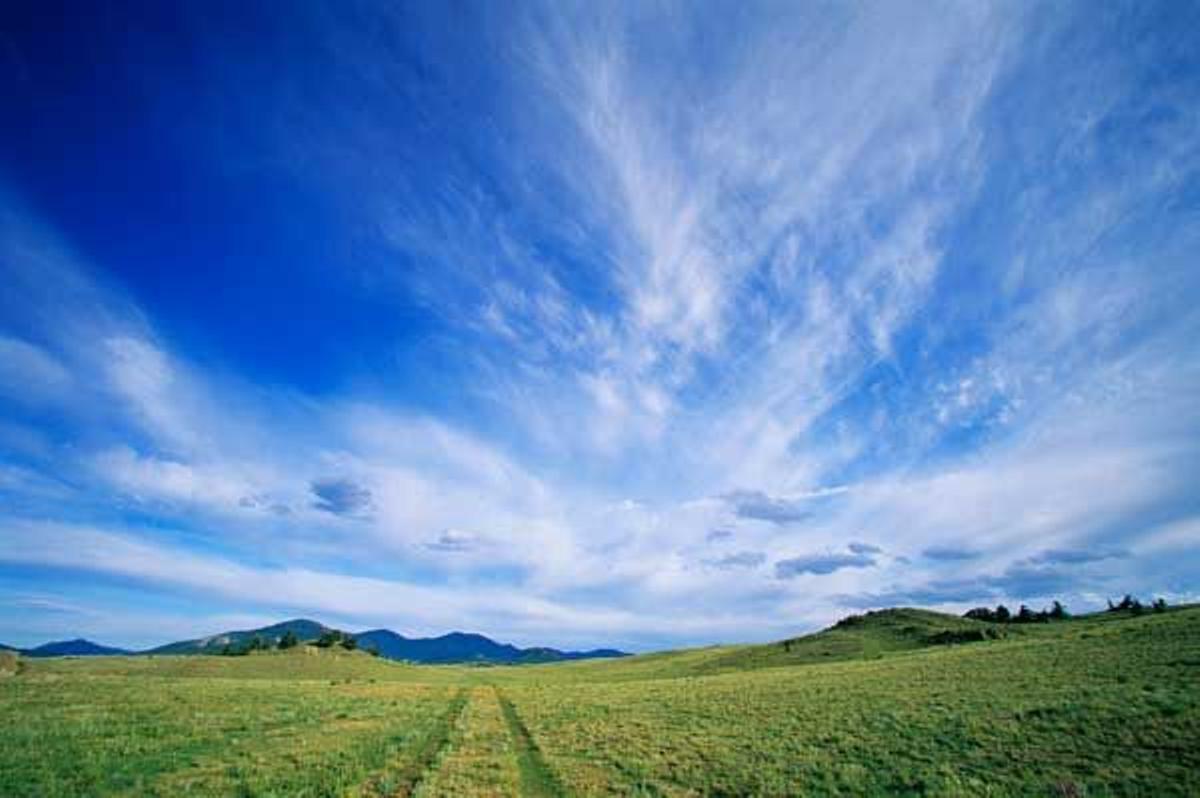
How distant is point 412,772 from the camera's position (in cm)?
1827

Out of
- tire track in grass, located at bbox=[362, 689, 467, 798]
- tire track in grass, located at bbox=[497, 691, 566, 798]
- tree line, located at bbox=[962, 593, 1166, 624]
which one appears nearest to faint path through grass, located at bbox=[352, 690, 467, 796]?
tire track in grass, located at bbox=[362, 689, 467, 798]

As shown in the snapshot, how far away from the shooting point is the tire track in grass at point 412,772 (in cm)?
1590

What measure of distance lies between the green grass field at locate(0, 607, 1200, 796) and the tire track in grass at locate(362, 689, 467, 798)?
12 centimetres

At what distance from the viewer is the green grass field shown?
54.1ft

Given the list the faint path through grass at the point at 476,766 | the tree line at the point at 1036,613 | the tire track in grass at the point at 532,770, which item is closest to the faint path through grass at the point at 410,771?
the faint path through grass at the point at 476,766

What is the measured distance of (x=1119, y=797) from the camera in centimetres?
1399

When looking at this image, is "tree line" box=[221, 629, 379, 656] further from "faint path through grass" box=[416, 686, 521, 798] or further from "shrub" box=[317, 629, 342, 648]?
"faint path through grass" box=[416, 686, 521, 798]

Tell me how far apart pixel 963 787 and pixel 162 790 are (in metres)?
21.6

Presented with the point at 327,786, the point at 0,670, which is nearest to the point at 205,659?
the point at 0,670

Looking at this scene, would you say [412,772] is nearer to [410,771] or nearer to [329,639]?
[410,771]

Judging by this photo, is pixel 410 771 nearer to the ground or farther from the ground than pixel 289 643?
nearer to the ground

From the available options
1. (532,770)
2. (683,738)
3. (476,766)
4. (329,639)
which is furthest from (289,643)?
(532,770)

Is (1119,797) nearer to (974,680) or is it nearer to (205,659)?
(974,680)

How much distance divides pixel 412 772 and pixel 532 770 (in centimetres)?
385
